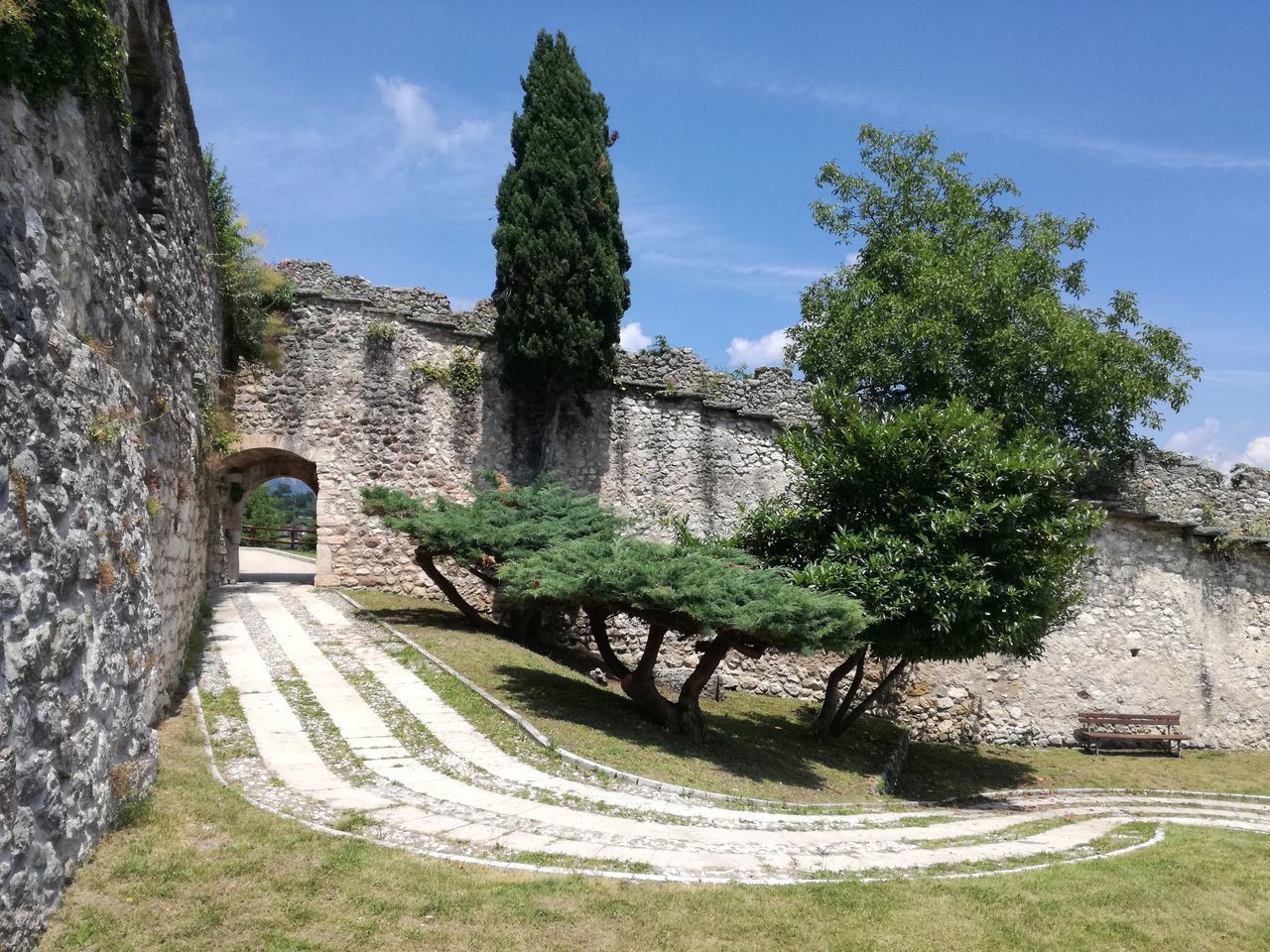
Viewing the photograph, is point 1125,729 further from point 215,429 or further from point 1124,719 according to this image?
point 215,429

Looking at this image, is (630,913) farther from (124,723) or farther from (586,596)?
(586,596)

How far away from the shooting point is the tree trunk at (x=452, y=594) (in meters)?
12.9

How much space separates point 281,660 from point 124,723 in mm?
4889

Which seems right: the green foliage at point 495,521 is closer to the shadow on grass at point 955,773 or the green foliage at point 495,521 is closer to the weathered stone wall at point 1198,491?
the shadow on grass at point 955,773

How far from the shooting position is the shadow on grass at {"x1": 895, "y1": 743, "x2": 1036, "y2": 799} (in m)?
12.3

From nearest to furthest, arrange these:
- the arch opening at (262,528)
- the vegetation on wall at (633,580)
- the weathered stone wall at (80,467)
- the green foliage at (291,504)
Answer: the weathered stone wall at (80,467)
the vegetation on wall at (633,580)
the arch opening at (262,528)
the green foliage at (291,504)

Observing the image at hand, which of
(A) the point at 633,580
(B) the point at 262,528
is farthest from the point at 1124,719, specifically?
(B) the point at 262,528

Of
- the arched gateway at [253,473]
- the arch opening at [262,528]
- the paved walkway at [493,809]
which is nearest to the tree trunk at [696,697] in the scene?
the paved walkway at [493,809]

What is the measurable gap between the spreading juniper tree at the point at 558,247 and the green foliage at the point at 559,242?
2cm

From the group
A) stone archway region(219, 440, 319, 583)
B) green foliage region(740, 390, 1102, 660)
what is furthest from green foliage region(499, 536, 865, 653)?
stone archway region(219, 440, 319, 583)

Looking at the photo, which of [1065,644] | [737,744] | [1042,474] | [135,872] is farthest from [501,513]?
[1065,644]

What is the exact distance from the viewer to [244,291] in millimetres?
14062

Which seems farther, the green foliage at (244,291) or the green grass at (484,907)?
the green foliage at (244,291)

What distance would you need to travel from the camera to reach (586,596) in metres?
9.70
